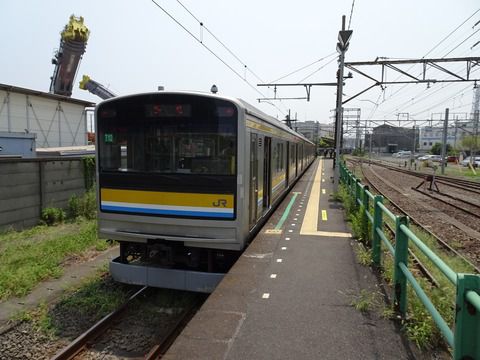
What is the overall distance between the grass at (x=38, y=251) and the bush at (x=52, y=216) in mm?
287

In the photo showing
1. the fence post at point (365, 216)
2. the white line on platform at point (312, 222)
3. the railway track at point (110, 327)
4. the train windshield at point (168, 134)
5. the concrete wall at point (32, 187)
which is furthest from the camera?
the concrete wall at point (32, 187)

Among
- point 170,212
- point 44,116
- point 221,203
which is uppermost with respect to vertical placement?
point 44,116

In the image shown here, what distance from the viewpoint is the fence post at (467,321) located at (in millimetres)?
2293

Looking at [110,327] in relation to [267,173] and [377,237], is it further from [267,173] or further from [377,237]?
[267,173]

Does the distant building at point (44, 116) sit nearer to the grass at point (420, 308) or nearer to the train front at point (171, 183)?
the train front at point (171, 183)

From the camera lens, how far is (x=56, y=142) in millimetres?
31016

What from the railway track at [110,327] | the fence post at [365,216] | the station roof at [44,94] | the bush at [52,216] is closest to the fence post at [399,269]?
the railway track at [110,327]

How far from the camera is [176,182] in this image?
18.6 feet

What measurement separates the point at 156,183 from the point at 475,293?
175 inches

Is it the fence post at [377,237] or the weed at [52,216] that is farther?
the weed at [52,216]

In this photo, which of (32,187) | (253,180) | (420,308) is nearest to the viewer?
(420,308)

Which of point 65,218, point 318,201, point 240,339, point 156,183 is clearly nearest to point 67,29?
point 65,218

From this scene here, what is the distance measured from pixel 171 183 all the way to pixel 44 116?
2770 centimetres

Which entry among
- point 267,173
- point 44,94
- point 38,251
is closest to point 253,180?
point 267,173
